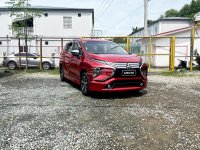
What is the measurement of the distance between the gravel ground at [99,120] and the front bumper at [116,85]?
12.5 inches

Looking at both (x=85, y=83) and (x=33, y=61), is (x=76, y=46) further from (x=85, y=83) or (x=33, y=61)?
(x=33, y=61)

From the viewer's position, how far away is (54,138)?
4.60 m

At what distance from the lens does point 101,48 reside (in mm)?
9047

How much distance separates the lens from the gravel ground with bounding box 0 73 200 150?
4.44 metres

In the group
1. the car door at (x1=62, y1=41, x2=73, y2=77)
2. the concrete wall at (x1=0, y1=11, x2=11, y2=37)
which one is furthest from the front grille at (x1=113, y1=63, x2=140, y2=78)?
the concrete wall at (x1=0, y1=11, x2=11, y2=37)

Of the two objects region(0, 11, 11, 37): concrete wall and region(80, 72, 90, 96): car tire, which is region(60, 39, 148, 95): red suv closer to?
region(80, 72, 90, 96): car tire

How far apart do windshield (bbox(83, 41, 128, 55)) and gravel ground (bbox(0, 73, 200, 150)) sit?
4.80ft

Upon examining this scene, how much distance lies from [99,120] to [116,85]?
217 centimetres

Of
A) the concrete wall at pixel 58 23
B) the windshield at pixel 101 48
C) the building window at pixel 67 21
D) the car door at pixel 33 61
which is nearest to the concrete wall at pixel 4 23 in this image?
the concrete wall at pixel 58 23

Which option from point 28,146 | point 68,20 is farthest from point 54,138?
point 68,20

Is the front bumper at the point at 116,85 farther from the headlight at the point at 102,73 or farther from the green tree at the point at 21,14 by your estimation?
the green tree at the point at 21,14

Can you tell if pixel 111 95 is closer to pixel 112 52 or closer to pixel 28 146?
pixel 112 52

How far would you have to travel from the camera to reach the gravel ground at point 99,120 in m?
4.44

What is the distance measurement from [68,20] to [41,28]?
3.37 metres
